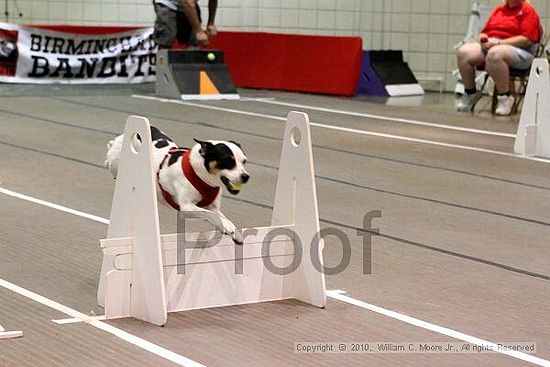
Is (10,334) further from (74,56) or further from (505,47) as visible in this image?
(74,56)

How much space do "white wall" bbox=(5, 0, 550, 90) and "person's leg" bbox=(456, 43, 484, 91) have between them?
8.26ft

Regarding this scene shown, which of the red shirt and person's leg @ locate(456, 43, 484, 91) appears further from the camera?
person's leg @ locate(456, 43, 484, 91)

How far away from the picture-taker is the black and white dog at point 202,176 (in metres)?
4.04

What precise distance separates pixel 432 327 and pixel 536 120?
188 inches

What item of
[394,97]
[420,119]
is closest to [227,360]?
[420,119]

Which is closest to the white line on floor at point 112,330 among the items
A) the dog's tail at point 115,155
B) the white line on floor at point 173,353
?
the white line on floor at point 173,353

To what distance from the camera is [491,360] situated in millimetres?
3631

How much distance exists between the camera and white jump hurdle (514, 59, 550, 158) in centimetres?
840

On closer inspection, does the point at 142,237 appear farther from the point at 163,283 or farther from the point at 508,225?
the point at 508,225

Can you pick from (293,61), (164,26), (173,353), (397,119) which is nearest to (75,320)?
(173,353)

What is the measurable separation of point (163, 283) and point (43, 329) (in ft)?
1.41

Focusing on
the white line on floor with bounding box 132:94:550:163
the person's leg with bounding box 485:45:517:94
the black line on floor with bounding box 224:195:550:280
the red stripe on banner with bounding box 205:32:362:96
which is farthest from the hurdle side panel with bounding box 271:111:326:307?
the red stripe on banner with bounding box 205:32:362:96

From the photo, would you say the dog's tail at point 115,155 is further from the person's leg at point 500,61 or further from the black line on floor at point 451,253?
the person's leg at point 500,61

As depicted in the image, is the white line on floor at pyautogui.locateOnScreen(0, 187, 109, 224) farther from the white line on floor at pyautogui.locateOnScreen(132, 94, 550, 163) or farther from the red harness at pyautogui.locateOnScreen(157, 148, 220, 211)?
the white line on floor at pyautogui.locateOnScreen(132, 94, 550, 163)
